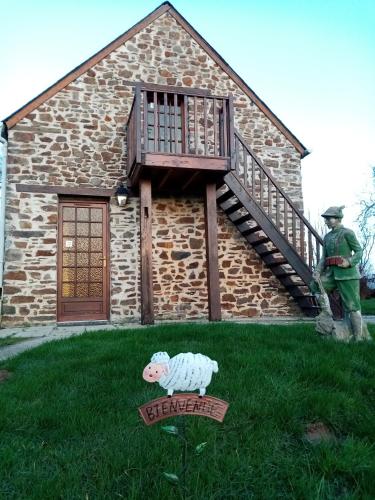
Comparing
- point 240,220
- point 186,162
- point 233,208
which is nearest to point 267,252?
point 240,220

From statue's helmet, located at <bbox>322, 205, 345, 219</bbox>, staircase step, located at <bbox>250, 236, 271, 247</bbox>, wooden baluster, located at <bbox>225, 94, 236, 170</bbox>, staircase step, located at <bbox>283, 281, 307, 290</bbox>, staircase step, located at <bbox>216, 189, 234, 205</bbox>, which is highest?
wooden baluster, located at <bbox>225, 94, 236, 170</bbox>

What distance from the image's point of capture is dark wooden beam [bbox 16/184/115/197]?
7766mm

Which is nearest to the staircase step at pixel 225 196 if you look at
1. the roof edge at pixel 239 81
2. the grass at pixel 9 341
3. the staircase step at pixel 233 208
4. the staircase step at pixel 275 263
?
→ the staircase step at pixel 233 208

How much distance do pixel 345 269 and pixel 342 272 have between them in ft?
0.16

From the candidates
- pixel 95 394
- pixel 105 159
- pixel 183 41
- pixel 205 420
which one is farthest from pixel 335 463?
pixel 183 41

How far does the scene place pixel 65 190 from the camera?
7.97 meters

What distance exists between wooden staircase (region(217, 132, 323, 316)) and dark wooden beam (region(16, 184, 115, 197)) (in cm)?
245

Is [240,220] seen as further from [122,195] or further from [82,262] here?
[82,262]

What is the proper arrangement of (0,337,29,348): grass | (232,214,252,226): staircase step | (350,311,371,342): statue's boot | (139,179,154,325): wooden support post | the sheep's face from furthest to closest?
(232,214,252,226): staircase step < (139,179,154,325): wooden support post < (0,337,29,348): grass < (350,311,371,342): statue's boot < the sheep's face

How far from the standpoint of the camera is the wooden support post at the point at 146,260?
6.88m

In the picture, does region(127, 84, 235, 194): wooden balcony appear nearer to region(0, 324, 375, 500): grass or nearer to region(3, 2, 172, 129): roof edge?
region(3, 2, 172, 129): roof edge

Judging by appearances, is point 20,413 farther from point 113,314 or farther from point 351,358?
point 113,314

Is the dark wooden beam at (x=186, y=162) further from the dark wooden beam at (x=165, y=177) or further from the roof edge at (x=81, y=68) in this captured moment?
the roof edge at (x=81, y=68)

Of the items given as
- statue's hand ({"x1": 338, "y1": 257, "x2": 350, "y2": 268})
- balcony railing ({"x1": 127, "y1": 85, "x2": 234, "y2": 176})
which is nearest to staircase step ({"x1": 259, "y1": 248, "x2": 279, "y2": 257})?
balcony railing ({"x1": 127, "y1": 85, "x2": 234, "y2": 176})
